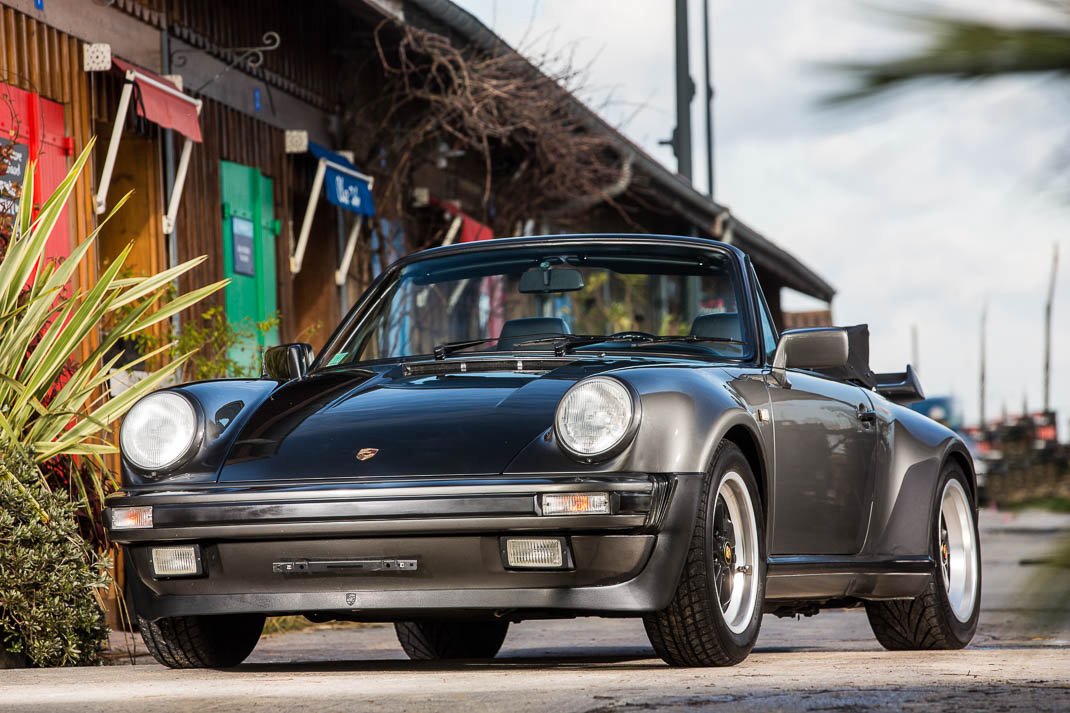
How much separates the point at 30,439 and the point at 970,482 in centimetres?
363

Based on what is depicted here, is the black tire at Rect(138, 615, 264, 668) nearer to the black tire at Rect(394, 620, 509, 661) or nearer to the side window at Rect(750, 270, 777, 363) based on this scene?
the black tire at Rect(394, 620, 509, 661)

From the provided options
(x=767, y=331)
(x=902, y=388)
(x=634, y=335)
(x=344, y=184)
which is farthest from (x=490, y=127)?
(x=634, y=335)

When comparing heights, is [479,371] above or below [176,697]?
above

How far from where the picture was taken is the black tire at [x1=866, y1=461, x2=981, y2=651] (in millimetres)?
6375

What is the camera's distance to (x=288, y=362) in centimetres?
590

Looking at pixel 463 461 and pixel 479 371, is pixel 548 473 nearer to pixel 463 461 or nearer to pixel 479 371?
pixel 463 461

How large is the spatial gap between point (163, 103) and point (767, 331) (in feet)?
16.4

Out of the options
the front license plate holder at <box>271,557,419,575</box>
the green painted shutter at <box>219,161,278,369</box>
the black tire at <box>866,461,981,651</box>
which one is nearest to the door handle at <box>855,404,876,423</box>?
the black tire at <box>866,461,981,651</box>

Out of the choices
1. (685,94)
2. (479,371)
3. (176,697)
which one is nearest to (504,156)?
(685,94)

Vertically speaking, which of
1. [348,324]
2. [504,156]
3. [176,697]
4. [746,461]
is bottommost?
[176,697]

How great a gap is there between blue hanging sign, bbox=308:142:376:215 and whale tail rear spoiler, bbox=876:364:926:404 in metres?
6.26

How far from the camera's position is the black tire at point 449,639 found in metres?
6.77

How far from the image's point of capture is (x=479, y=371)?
535cm

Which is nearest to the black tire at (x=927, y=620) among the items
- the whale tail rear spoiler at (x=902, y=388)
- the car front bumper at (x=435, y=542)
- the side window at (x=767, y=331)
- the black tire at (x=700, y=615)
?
the whale tail rear spoiler at (x=902, y=388)
